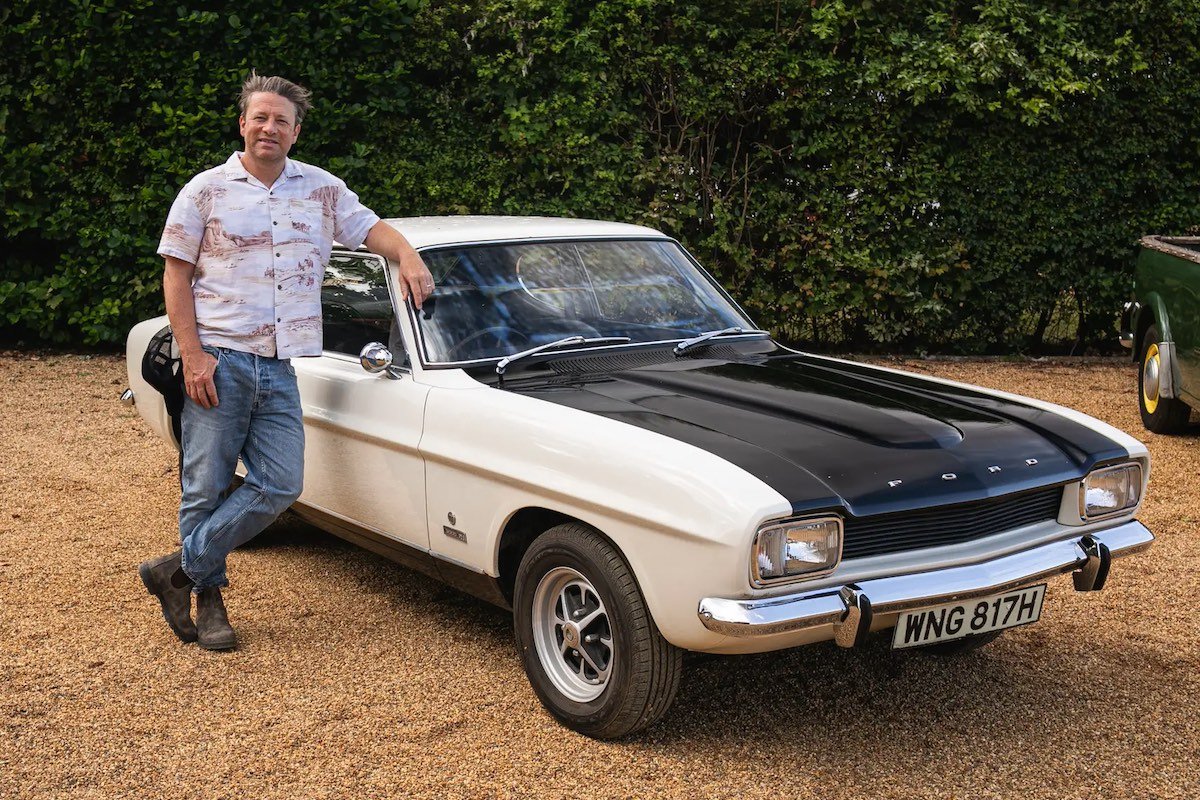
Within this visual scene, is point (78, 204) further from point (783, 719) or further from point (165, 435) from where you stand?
point (783, 719)

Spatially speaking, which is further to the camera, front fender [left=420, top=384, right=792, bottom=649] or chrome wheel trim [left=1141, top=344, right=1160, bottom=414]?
chrome wheel trim [left=1141, top=344, right=1160, bottom=414]

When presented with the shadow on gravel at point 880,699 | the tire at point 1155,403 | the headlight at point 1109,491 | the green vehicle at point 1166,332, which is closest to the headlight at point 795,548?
the shadow on gravel at point 880,699

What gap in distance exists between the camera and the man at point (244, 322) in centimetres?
419

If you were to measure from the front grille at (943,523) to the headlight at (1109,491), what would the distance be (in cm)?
12

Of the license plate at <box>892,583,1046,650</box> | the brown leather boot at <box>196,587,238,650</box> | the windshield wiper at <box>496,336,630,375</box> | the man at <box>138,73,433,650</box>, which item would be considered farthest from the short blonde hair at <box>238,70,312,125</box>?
the license plate at <box>892,583,1046,650</box>

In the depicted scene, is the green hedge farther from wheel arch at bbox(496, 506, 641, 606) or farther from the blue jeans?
wheel arch at bbox(496, 506, 641, 606)

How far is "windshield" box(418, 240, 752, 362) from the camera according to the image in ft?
14.4

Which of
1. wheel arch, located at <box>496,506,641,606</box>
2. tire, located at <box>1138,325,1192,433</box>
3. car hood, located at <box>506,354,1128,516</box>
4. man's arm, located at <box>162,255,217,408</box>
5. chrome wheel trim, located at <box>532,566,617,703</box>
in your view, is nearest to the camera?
car hood, located at <box>506,354,1128,516</box>

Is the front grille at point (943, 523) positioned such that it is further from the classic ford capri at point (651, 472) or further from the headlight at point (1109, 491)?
the headlight at point (1109, 491)

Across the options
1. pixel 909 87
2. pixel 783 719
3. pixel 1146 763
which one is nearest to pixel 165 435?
pixel 783 719

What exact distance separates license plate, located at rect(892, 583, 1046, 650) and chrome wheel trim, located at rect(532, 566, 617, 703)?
33.5 inches

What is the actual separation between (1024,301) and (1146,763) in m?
7.74

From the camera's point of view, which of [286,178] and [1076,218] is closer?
[286,178]

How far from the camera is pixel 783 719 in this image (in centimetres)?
387
